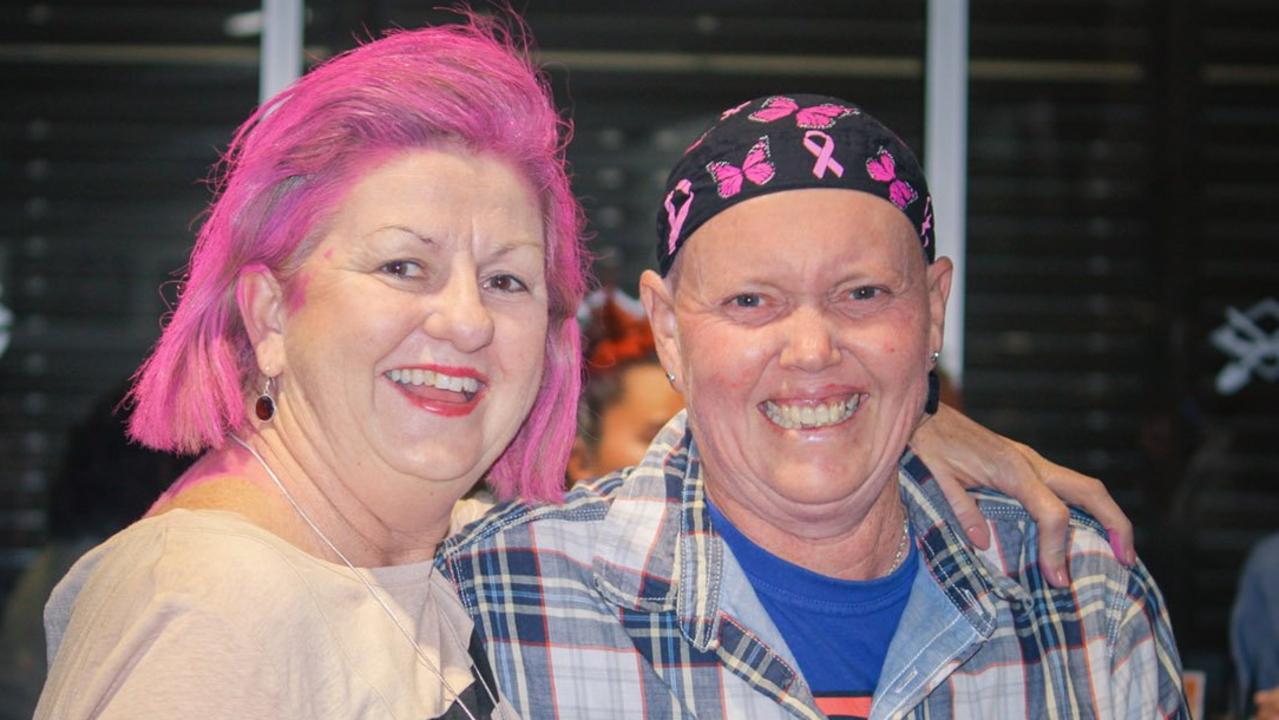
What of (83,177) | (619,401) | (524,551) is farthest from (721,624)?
(83,177)

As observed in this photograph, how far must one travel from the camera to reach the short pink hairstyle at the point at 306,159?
1.64 metres

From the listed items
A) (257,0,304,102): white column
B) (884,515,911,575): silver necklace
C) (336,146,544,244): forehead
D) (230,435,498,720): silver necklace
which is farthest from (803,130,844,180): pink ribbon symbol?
(257,0,304,102): white column

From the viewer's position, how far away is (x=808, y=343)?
183 centimetres

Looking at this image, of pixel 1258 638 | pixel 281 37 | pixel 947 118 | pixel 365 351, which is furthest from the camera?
pixel 947 118

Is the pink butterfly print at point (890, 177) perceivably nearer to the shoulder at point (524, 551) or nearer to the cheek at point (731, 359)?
the cheek at point (731, 359)

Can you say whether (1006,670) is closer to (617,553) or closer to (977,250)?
(617,553)

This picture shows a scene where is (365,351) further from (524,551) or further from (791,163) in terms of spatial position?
(791,163)

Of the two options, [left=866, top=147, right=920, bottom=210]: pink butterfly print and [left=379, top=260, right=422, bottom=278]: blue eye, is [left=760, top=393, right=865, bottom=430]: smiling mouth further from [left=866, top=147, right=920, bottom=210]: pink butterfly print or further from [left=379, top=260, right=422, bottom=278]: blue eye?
[left=379, top=260, right=422, bottom=278]: blue eye

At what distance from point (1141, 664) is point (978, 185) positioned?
2937 mm

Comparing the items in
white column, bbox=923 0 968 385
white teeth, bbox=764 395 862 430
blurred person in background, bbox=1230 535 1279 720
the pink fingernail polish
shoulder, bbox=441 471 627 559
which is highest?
white column, bbox=923 0 968 385

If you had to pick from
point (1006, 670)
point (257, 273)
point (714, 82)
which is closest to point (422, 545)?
point (257, 273)

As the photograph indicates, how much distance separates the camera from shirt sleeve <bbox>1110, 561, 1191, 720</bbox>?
191cm

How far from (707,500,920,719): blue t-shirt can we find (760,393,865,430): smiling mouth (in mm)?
194

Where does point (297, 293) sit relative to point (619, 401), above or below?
above
